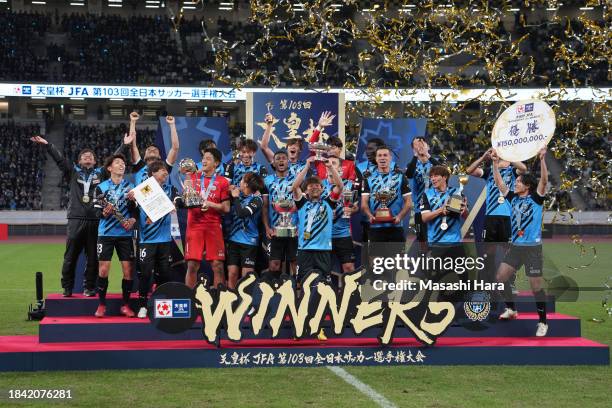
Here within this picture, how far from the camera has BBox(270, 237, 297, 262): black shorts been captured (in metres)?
9.44

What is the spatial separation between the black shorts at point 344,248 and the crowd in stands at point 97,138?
2683cm

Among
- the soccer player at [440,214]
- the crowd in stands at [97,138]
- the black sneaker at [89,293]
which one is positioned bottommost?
the black sneaker at [89,293]

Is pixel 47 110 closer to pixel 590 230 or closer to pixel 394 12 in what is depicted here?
pixel 394 12

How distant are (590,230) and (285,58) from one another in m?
14.7

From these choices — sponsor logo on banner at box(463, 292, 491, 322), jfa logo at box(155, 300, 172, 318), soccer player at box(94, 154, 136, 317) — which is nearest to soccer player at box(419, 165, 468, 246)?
sponsor logo on banner at box(463, 292, 491, 322)

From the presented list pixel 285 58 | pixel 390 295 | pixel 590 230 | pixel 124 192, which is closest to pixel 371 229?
pixel 390 295

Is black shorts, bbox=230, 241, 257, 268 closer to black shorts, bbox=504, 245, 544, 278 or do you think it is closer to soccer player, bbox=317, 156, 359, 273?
Answer: soccer player, bbox=317, 156, 359, 273

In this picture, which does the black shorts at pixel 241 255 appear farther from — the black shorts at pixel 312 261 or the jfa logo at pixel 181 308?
the jfa logo at pixel 181 308

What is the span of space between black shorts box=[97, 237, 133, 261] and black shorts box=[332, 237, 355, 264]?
91.7 inches

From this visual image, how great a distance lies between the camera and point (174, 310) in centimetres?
834

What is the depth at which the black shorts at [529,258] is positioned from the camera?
28.9ft

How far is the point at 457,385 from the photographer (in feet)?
24.2

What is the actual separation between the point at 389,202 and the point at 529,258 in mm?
1689

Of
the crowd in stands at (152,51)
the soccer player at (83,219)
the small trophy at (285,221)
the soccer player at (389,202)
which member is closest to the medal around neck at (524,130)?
the soccer player at (389,202)
